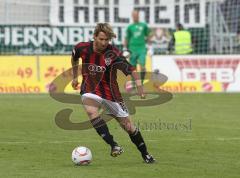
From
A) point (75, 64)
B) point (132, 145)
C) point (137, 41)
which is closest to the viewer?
point (75, 64)

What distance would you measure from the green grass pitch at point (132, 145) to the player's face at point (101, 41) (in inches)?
65.0

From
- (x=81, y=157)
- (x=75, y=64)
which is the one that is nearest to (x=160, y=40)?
(x=75, y=64)

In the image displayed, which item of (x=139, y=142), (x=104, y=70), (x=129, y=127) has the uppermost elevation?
(x=104, y=70)

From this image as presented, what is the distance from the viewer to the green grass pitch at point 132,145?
34.2 feet

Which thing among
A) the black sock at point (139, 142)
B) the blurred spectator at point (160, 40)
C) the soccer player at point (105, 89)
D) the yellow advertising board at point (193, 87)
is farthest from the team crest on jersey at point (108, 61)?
the blurred spectator at point (160, 40)

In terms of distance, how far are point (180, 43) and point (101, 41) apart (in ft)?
57.0

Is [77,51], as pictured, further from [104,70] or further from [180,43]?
[180,43]

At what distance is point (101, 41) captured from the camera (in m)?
11.1

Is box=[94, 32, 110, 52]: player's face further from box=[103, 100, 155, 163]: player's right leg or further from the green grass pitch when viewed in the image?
the green grass pitch

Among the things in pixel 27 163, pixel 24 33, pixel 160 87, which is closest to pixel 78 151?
pixel 27 163

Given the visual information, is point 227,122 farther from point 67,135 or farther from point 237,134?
point 67,135

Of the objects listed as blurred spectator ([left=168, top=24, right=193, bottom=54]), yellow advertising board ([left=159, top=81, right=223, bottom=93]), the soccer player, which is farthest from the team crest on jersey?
blurred spectator ([left=168, top=24, right=193, bottom=54])

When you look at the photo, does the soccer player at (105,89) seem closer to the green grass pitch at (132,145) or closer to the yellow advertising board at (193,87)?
the green grass pitch at (132,145)

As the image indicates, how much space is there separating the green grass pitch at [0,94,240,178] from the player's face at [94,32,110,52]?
1651mm
